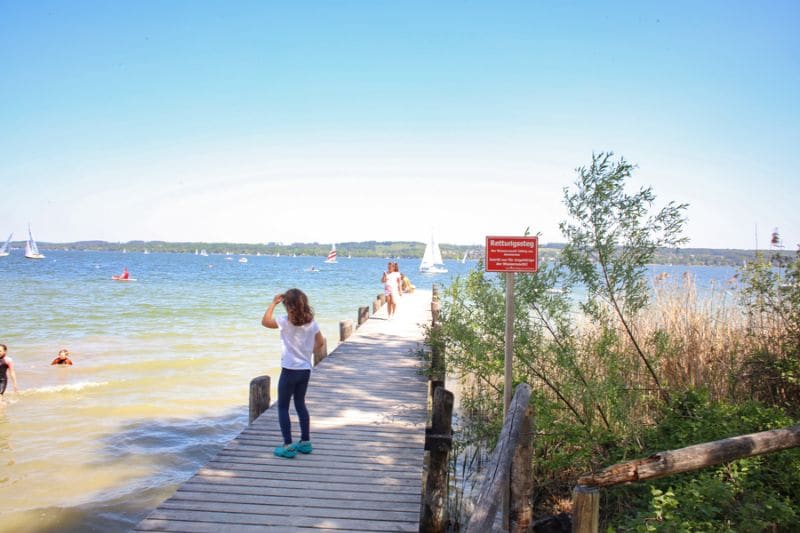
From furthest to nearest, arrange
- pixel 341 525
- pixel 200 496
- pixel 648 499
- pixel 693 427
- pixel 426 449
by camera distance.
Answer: pixel 426 449 < pixel 693 427 < pixel 648 499 < pixel 200 496 < pixel 341 525

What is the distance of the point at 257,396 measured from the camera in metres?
7.10

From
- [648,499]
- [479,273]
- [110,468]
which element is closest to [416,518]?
[648,499]

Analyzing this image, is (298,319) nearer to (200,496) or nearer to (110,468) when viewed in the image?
(200,496)

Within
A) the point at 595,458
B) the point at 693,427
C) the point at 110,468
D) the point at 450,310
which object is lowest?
the point at 110,468

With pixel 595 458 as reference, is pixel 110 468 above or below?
below

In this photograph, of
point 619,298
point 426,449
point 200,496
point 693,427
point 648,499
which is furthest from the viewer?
point 619,298

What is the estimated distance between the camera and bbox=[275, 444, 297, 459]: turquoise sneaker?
5648mm

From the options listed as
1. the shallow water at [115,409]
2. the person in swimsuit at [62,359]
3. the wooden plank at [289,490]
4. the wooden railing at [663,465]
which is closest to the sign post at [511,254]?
the wooden plank at [289,490]

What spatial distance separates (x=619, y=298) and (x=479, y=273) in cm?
228

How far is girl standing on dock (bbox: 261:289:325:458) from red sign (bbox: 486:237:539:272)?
2.11 m

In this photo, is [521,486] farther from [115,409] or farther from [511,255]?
[115,409]

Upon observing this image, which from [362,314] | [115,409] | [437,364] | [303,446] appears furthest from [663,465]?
[362,314]

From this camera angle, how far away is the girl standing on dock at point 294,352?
5.47m

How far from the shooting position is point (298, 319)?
215 inches
